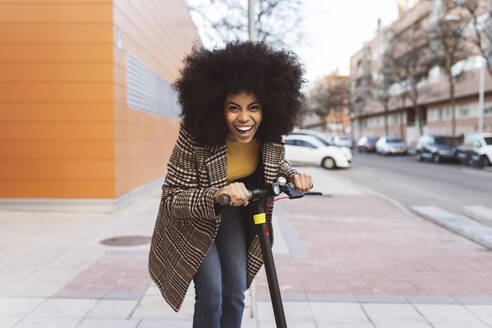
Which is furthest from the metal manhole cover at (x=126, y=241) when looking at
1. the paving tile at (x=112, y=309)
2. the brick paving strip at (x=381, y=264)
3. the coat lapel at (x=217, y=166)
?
the coat lapel at (x=217, y=166)

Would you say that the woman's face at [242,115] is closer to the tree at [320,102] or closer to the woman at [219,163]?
A: the woman at [219,163]

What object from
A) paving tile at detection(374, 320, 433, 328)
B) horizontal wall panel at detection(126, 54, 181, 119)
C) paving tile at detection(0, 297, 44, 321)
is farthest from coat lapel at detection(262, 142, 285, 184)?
horizontal wall panel at detection(126, 54, 181, 119)

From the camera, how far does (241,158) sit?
7.84 ft

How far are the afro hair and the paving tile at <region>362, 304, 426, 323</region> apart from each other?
199cm

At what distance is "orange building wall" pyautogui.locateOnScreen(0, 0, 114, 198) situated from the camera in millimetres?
8695

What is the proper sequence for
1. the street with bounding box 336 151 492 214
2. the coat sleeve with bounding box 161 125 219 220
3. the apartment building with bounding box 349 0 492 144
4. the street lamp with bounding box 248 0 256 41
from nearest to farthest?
the coat sleeve with bounding box 161 125 219 220
the street lamp with bounding box 248 0 256 41
the street with bounding box 336 151 492 214
the apartment building with bounding box 349 0 492 144

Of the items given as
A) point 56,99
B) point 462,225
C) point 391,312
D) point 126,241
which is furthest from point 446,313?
point 56,99

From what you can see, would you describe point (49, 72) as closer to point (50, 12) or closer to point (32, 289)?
point (50, 12)

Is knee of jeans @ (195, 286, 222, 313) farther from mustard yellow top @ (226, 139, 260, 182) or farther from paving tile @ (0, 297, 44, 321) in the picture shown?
paving tile @ (0, 297, 44, 321)

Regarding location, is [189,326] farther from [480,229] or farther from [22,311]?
[480,229]

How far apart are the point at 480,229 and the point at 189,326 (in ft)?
17.9

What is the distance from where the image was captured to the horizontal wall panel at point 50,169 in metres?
8.87

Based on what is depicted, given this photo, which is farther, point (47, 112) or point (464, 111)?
point (464, 111)

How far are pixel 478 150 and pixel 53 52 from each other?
65.7ft
